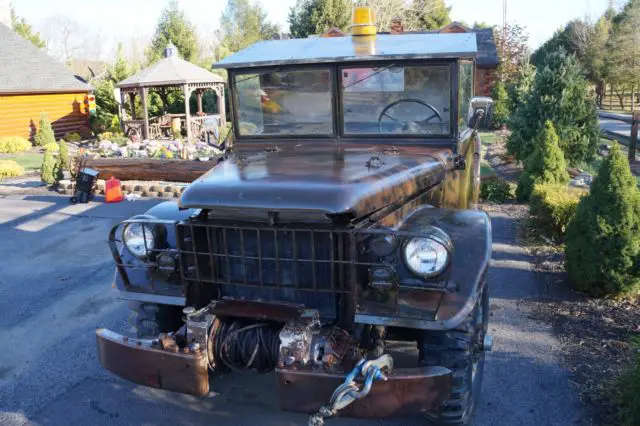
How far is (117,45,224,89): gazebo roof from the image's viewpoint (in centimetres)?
2112

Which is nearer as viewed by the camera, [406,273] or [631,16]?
[406,273]

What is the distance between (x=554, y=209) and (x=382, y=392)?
5305 millimetres

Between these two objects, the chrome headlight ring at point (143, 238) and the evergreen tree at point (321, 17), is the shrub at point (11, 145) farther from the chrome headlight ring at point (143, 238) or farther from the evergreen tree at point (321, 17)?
the chrome headlight ring at point (143, 238)

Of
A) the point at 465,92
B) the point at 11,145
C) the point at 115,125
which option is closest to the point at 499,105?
the point at 115,125

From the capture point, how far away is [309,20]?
2952 cm

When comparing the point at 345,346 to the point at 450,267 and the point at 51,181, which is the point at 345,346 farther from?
the point at 51,181

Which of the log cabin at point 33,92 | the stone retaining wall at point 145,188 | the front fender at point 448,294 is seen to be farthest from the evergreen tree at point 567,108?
the log cabin at point 33,92

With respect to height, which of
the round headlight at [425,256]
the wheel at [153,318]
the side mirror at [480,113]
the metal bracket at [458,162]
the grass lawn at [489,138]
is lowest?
the grass lawn at [489,138]

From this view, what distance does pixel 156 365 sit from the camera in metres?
2.99

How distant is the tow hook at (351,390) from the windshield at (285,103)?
2.15 meters

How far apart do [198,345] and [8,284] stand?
15.2 ft

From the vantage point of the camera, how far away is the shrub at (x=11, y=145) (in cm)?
2077

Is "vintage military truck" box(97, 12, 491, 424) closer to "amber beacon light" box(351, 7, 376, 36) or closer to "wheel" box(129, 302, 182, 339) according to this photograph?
"wheel" box(129, 302, 182, 339)

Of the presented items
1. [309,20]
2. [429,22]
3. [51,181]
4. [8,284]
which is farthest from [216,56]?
[8,284]
